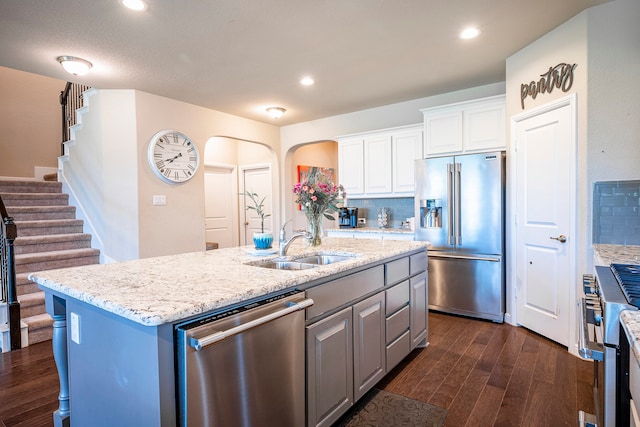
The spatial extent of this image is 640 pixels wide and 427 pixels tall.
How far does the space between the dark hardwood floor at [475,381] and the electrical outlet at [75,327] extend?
88 centimetres

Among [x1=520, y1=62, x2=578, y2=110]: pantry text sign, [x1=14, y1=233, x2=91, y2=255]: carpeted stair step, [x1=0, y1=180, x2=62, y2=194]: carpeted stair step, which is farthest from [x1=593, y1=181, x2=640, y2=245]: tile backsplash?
[x1=0, y1=180, x2=62, y2=194]: carpeted stair step

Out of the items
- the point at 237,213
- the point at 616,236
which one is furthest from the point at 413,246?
the point at 237,213

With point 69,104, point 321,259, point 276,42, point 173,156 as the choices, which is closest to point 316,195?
point 321,259

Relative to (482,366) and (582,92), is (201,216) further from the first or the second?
(582,92)

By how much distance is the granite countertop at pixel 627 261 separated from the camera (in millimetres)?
778

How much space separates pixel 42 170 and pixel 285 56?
5054 mm

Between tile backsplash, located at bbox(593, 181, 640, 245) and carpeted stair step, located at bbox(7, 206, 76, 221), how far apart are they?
581cm

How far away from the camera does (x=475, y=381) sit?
2367 millimetres

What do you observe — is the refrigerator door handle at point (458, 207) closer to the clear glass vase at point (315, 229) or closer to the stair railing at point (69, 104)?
the clear glass vase at point (315, 229)

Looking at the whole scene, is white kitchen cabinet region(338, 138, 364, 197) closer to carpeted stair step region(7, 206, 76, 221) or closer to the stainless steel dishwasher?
the stainless steel dishwasher

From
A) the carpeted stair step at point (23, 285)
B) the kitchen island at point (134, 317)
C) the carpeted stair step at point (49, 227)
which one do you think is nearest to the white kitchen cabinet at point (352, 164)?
the kitchen island at point (134, 317)

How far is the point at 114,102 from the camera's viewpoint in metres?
4.07

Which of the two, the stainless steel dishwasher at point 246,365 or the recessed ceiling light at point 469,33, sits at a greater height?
the recessed ceiling light at point 469,33

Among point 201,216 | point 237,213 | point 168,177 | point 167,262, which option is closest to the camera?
point 167,262
